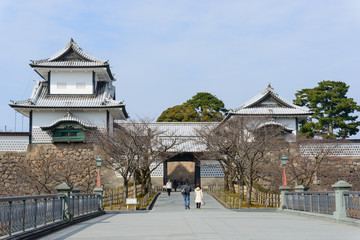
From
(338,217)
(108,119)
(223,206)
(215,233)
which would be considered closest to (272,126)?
(223,206)

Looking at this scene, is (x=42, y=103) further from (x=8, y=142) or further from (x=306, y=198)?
(x=306, y=198)

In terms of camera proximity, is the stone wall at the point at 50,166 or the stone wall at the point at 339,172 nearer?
the stone wall at the point at 339,172

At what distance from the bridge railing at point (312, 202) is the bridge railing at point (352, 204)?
4.14ft

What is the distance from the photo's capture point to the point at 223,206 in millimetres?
32969

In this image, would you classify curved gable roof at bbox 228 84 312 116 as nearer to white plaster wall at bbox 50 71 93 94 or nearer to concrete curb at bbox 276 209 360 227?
white plaster wall at bbox 50 71 93 94

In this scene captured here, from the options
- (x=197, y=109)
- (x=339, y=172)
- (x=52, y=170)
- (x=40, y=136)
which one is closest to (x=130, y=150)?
A: (x=52, y=170)

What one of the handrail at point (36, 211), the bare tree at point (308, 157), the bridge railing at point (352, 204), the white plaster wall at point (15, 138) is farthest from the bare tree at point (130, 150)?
the bridge railing at point (352, 204)

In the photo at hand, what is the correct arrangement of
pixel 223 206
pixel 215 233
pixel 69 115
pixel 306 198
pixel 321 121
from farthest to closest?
pixel 321 121, pixel 69 115, pixel 223 206, pixel 306 198, pixel 215 233

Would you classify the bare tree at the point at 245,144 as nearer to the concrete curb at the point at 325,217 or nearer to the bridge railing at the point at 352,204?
the concrete curb at the point at 325,217

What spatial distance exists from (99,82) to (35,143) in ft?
30.0

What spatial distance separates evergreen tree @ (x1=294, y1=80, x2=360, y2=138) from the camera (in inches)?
2088

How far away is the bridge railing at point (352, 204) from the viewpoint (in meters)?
14.5

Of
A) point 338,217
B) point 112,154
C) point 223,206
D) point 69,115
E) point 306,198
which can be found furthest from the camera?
point 69,115

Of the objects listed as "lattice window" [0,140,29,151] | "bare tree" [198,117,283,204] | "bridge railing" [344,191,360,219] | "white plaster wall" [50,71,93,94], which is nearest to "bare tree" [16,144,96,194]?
"lattice window" [0,140,29,151]
